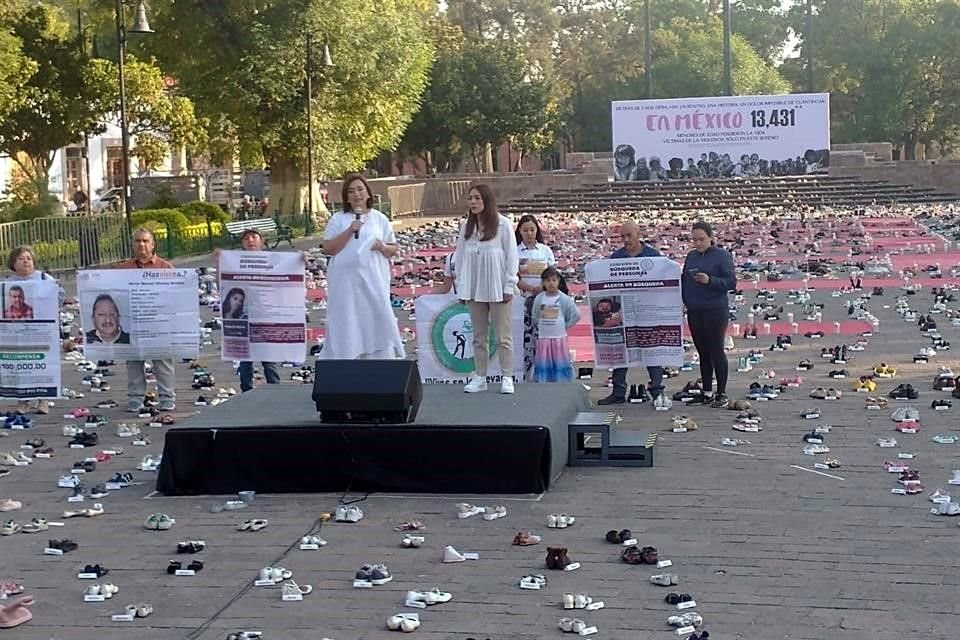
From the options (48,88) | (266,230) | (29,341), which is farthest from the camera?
(48,88)

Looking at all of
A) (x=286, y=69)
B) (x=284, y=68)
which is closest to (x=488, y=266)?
(x=284, y=68)

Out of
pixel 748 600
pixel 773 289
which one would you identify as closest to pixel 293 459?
pixel 748 600

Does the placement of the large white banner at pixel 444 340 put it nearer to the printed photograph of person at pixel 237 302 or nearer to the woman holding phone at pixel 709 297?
the printed photograph of person at pixel 237 302

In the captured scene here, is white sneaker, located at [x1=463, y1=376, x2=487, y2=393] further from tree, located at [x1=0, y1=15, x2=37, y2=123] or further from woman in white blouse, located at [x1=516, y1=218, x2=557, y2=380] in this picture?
tree, located at [x1=0, y1=15, x2=37, y2=123]

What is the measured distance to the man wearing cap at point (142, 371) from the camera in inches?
498

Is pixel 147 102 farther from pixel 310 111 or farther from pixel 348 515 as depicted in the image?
pixel 348 515

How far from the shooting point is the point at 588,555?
778cm

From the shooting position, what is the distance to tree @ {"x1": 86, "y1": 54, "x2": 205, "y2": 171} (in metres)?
36.5

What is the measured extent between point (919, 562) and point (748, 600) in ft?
3.71

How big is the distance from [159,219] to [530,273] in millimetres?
24763

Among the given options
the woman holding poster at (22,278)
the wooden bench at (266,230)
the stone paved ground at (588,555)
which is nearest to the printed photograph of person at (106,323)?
the woman holding poster at (22,278)

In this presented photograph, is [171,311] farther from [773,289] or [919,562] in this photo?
[773,289]

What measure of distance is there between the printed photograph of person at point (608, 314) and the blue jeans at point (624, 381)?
412mm

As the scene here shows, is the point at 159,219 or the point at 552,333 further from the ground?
the point at 159,219
